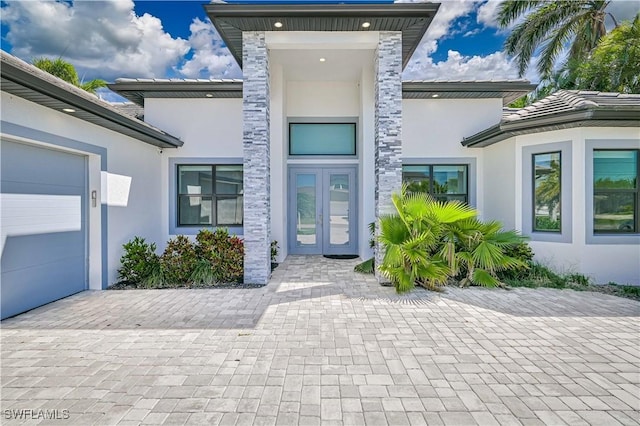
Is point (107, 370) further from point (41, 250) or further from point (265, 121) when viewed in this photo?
point (265, 121)

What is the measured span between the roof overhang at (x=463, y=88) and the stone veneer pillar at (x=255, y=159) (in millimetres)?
4284

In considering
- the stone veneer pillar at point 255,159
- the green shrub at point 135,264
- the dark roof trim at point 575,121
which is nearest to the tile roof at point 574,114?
the dark roof trim at point 575,121

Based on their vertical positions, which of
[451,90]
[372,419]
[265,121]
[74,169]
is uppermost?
[451,90]

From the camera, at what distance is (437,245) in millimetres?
6680

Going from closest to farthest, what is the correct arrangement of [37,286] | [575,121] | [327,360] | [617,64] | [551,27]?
[327,360] < [37,286] < [575,121] < [617,64] < [551,27]

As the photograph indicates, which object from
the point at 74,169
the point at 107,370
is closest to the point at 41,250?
the point at 74,169

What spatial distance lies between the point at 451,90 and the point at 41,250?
404 inches

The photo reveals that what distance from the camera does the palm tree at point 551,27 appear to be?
14.2 meters

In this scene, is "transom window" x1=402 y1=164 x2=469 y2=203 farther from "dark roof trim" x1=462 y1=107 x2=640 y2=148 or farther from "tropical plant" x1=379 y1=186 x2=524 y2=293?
"tropical plant" x1=379 y1=186 x2=524 y2=293

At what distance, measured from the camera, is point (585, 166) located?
6.88 metres

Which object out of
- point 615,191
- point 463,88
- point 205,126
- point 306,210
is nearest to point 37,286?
point 205,126

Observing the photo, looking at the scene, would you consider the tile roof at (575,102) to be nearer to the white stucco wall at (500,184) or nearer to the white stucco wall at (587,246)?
the white stucco wall at (587,246)

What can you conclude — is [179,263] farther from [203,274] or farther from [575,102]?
[575,102]

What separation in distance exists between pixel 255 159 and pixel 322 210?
3699 millimetres
